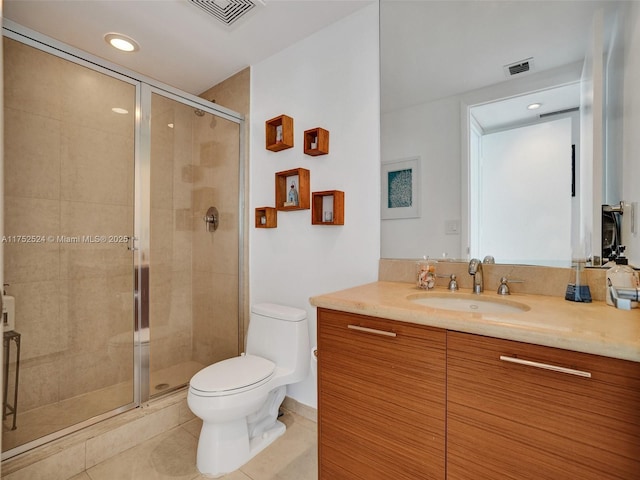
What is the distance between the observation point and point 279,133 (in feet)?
7.11

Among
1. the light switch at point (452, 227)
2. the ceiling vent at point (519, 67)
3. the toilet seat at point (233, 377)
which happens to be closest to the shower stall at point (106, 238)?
the toilet seat at point (233, 377)

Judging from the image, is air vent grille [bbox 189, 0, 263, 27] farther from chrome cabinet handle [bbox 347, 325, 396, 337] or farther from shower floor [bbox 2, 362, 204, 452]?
shower floor [bbox 2, 362, 204, 452]

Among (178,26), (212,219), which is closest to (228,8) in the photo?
(178,26)

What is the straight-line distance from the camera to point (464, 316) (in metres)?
0.93

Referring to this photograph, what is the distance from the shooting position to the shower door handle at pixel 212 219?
2373 mm

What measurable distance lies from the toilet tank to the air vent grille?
1.72 m

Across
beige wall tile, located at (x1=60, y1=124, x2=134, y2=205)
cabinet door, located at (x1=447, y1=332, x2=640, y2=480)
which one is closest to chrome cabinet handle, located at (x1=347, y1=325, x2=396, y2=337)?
cabinet door, located at (x1=447, y1=332, x2=640, y2=480)

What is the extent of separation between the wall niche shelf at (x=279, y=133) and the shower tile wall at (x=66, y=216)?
82 centimetres

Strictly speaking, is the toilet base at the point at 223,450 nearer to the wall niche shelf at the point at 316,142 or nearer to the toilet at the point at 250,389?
the toilet at the point at 250,389

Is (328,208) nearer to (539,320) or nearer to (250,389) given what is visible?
(250,389)

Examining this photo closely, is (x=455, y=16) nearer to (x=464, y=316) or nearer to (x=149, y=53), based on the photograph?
(x=464, y=316)

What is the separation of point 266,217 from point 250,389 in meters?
1.09

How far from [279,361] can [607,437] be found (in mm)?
1429

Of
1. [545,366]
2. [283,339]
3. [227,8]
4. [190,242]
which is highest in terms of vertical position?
[227,8]
